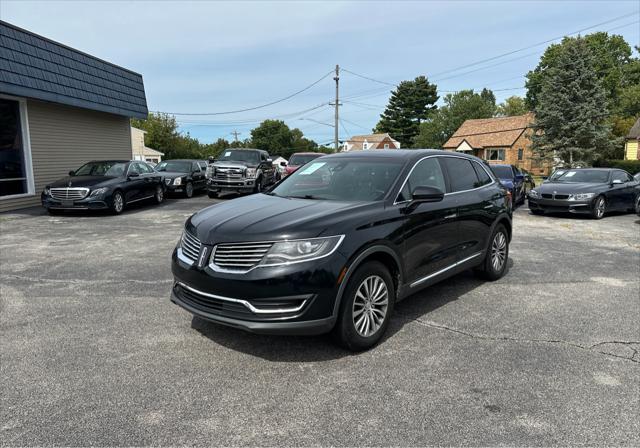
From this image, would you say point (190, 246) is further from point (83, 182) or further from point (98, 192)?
point (83, 182)

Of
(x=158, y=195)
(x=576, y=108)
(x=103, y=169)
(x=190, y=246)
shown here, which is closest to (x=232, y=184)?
(x=158, y=195)

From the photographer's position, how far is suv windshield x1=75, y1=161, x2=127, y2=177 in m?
13.2

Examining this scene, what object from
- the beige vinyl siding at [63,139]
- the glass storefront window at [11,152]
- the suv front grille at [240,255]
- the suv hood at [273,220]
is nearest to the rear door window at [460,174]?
the suv hood at [273,220]

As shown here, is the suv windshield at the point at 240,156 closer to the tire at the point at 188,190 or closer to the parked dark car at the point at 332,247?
the tire at the point at 188,190

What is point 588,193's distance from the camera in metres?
12.4

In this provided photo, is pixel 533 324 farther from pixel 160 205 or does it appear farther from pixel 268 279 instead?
pixel 160 205

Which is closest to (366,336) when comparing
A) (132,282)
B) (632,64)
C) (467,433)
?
(467,433)

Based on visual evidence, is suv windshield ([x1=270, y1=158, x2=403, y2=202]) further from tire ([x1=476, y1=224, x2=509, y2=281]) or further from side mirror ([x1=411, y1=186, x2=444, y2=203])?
tire ([x1=476, y1=224, x2=509, y2=281])

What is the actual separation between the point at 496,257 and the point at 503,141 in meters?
50.4

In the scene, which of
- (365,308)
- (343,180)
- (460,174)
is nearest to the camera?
(365,308)

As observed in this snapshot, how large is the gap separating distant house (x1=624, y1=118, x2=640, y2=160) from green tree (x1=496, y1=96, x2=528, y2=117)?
41.2m

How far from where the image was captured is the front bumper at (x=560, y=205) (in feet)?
40.4

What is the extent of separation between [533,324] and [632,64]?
6181cm

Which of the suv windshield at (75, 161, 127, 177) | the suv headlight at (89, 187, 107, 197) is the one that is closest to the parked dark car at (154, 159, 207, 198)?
the suv windshield at (75, 161, 127, 177)
